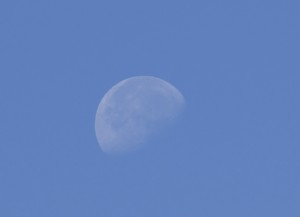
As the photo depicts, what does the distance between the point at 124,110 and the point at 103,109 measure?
0.73 metres

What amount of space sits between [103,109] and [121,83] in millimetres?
932

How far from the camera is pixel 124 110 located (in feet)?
A: 70.8

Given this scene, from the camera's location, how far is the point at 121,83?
2275 cm

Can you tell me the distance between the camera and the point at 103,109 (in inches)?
872

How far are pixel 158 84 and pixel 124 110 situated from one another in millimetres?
1449

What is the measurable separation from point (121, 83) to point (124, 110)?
1.31m

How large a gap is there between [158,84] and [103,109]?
1457mm

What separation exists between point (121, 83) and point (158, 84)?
846mm
